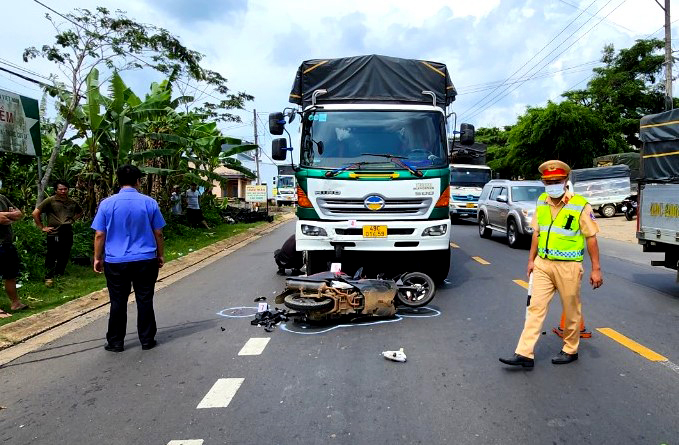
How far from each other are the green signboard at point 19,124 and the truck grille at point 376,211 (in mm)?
5938

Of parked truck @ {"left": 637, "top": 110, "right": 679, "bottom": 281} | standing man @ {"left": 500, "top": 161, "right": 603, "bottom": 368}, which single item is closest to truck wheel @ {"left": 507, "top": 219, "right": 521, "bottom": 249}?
parked truck @ {"left": 637, "top": 110, "right": 679, "bottom": 281}

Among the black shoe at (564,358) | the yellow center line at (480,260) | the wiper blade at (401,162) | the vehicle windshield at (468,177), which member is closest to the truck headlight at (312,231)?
the wiper blade at (401,162)

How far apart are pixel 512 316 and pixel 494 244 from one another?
8.70 m

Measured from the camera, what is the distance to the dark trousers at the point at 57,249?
8789mm

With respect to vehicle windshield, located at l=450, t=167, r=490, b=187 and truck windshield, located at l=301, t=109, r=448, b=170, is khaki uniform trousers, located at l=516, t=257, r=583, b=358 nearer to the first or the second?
truck windshield, located at l=301, t=109, r=448, b=170

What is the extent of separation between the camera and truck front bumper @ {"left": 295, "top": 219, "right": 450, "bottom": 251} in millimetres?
7219

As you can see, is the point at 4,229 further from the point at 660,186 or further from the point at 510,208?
the point at 510,208

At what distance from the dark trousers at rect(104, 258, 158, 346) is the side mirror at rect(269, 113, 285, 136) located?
3322mm

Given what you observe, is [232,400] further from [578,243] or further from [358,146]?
[358,146]

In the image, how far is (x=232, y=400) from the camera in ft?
13.0

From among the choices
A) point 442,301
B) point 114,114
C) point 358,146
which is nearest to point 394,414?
point 442,301

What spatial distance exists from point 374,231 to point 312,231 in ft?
2.86

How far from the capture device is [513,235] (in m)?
13.8

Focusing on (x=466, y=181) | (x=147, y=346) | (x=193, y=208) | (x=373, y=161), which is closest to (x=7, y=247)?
(x=147, y=346)
